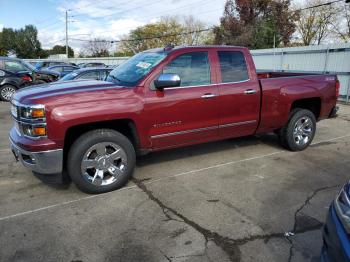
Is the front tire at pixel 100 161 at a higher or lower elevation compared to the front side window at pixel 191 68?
lower

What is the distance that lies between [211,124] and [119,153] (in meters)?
1.51

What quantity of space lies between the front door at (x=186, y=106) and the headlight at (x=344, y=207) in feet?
9.09

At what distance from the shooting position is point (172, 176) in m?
5.17

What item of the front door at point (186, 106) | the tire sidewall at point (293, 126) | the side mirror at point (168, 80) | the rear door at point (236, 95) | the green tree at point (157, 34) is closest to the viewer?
the side mirror at point (168, 80)

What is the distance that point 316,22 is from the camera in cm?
4384

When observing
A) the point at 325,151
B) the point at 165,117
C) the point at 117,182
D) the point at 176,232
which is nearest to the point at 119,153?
the point at 117,182

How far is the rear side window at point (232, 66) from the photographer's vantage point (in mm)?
5389

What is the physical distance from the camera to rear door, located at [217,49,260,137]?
5332 mm

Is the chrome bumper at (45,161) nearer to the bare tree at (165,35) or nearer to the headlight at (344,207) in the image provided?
the headlight at (344,207)

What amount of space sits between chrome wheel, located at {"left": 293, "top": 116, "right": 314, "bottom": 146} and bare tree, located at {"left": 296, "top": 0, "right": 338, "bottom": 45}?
132ft

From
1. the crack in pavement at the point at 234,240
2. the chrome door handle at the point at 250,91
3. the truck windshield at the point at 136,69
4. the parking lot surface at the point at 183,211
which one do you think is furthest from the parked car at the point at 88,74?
the crack in pavement at the point at 234,240

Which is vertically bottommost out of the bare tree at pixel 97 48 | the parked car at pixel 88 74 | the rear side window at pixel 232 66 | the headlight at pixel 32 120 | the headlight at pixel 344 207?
the headlight at pixel 344 207

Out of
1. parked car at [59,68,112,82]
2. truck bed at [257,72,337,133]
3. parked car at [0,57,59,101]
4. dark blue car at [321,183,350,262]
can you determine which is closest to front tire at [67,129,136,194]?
truck bed at [257,72,337,133]

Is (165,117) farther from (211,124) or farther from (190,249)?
(190,249)
